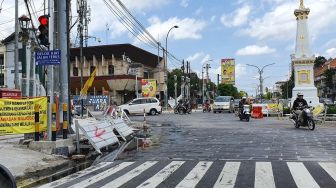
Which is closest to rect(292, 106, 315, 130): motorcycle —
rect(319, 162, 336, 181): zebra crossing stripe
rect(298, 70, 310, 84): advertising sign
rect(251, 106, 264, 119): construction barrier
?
rect(319, 162, 336, 181): zebra crossing stripe

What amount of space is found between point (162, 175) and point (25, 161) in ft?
12.8

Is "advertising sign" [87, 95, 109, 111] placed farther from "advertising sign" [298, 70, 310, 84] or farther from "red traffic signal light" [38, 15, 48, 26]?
"red traffic signal light" [38, 15, 48, 26]

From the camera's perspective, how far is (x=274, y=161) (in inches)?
457

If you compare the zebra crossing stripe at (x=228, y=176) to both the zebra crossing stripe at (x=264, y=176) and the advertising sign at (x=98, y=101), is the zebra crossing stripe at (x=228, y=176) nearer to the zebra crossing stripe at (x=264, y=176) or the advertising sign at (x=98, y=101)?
the zebra crossing stripe at (x=264, y=176)

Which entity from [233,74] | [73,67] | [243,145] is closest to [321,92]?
[233,74]

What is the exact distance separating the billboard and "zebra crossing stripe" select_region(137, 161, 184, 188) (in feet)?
222

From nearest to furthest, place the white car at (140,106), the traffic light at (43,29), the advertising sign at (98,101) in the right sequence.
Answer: the traffic light at (43,29) → the advertising sign at (98,101) → the white car at (140,106)

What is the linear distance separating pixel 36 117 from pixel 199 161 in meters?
5.09

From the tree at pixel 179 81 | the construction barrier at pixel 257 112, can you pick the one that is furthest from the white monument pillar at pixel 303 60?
the tree at pixel 179 81

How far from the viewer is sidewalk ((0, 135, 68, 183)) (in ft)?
35.1

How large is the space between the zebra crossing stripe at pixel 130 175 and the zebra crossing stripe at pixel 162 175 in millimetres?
455

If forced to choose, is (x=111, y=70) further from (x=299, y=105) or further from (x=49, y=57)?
(x=49, y=57)

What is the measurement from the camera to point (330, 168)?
10383 millimetres

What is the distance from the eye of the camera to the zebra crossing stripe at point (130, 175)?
9.12m
